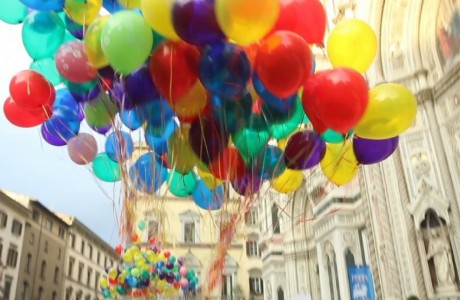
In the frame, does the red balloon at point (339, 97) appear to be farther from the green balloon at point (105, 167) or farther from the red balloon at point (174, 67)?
the green balloon at point (105, 167)

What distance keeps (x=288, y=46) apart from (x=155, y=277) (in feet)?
33.9

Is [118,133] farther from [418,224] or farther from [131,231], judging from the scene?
[418,224]

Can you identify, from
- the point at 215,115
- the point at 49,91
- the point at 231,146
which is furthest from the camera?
the point at 49,91

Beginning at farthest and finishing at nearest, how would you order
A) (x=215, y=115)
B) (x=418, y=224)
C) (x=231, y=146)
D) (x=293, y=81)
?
1. (x=418, y=224)
2. (x=231, y=146)
3. (x=215, y=115)
4. (x=293, y=81)

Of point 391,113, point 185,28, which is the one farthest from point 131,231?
point 391,113

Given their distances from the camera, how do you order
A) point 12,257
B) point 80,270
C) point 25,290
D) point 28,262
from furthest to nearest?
point 80,270
point 28,262
point 25,290
point 12,257

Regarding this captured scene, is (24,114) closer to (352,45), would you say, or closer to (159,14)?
(159,14)

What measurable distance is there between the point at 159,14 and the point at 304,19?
1.28 meters

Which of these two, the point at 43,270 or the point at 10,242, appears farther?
the point at 43,270

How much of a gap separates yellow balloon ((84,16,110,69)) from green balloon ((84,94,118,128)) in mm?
500

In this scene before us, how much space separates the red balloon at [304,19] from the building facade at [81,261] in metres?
31.7

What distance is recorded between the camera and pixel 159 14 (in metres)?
3.52

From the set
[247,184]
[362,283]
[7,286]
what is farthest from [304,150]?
[7,286]

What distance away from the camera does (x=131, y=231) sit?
4504 millimetres
